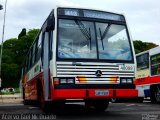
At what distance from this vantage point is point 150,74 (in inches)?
870

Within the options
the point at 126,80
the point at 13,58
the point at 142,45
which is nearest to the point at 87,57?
the point at 126,80

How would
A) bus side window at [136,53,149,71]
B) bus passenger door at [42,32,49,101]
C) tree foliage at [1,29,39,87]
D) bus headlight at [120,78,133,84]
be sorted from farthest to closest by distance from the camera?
tree foliage at [1,29,39,87], bus side window at [136,53,149,71], bus passenger door at [42,32,49,101], bus headlight at [120,78,133,84]

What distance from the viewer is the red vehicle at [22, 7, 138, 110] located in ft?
39.7

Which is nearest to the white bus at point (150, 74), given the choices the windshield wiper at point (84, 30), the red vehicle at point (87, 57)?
the red vehicle at point (87, 57)

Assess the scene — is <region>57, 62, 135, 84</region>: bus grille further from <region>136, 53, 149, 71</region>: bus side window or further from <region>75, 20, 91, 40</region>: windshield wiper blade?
<region>136, 53, 149, 71</region>: bus side window

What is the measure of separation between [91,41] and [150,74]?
1014cm

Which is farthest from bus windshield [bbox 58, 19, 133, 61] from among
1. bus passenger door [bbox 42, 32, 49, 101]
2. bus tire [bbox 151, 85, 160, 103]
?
bus tire [bbox 151, 85, 160, 103]

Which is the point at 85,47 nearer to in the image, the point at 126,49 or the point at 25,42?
the point at 126,49

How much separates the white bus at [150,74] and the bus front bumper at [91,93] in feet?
29.2

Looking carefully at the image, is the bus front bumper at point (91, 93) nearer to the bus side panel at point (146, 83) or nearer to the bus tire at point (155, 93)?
the bus side panel at point (146, 83)

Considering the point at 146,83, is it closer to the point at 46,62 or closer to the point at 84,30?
the point at 46,62

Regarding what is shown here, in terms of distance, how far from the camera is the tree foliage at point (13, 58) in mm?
75312

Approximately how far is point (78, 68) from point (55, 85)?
33.7 inches

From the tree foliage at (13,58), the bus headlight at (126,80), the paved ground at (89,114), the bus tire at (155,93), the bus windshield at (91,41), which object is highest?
the tree foliage at (13,58)
